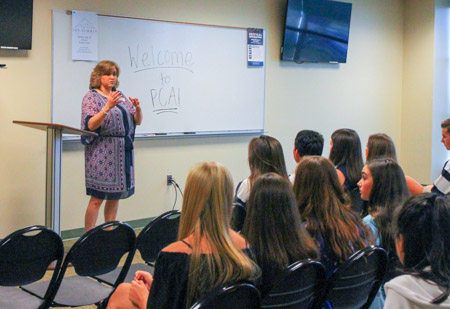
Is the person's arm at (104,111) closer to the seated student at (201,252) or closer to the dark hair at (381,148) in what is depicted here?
the dark hair at (381,148)

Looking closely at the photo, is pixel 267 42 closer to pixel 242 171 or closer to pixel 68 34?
pixel 242 171

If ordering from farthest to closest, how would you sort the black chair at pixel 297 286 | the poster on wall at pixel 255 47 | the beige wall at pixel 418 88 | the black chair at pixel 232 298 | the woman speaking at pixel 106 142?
1. the beige wall at pixel 418 88
2. the poster on wall at pixel 255 47
3. the woman speaking at pixel 106 142
4. the black chair at pixel 297 286
5. the black chair at pixel 232 298

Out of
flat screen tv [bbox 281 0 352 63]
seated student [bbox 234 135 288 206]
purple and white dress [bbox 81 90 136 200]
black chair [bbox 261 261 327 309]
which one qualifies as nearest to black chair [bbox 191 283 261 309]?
black chair [bbox 261 261 327 309]

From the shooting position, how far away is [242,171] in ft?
19.6

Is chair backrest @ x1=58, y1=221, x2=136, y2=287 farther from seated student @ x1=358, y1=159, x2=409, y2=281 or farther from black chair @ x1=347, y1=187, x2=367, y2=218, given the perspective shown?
black chair @ x1=347, y1=187, x2=367, y2=218

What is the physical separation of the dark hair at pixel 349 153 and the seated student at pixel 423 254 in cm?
226

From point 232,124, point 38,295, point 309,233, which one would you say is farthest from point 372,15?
point 38,295

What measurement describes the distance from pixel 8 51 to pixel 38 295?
8.41 feet

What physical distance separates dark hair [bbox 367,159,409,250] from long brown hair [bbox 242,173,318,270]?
24.9 inches

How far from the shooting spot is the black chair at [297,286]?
1.93m

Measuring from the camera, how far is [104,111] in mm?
3957

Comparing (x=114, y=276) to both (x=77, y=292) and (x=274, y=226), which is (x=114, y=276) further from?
(x=274, y=226)

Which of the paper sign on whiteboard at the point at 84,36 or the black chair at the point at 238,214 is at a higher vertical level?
the paper sign on whiteboard at the point at 84,36

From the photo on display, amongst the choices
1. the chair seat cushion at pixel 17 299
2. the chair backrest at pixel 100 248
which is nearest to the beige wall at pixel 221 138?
the chair seat cushion at pixel 17 299
